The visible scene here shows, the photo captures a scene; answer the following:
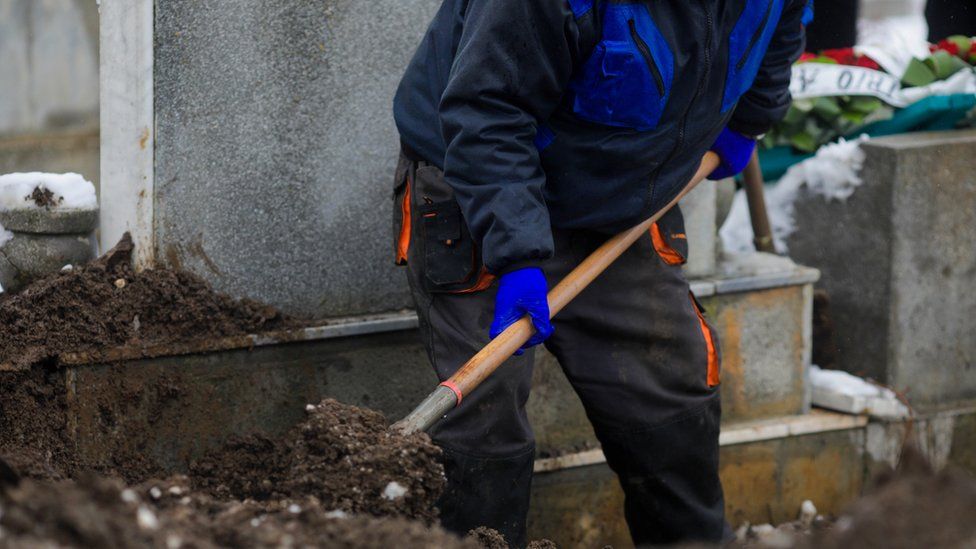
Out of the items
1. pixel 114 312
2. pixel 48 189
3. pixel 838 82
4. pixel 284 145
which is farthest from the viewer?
pixel 838 82

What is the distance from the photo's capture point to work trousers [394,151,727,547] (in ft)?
10.8

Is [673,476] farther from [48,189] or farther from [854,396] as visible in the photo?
[48,189]

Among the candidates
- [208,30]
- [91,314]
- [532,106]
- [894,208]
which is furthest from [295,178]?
[894,208]

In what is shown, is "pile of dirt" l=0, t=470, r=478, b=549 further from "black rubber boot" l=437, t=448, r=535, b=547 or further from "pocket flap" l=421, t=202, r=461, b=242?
"pocket flap" l=421, t=202, r=461, b=242

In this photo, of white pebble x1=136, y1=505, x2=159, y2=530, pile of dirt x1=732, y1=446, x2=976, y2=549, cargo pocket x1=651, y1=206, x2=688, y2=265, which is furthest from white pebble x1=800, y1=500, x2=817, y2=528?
white pebble x1=136, y1=505, x2=159, y2=530

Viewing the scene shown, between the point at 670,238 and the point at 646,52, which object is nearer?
the point at 646,52

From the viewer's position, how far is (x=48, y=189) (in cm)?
373

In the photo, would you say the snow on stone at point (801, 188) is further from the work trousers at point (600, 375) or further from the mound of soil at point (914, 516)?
the mound of soil at point (914, 516)

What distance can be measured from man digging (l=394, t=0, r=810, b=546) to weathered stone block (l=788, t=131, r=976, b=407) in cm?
127

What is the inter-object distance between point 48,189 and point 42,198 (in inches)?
1.4

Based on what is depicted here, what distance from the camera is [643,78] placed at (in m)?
3.14

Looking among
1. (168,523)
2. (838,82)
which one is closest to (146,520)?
(168,523)

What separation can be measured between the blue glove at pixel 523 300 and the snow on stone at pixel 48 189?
4.86 feet

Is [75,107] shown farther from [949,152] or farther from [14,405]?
[949,152]
